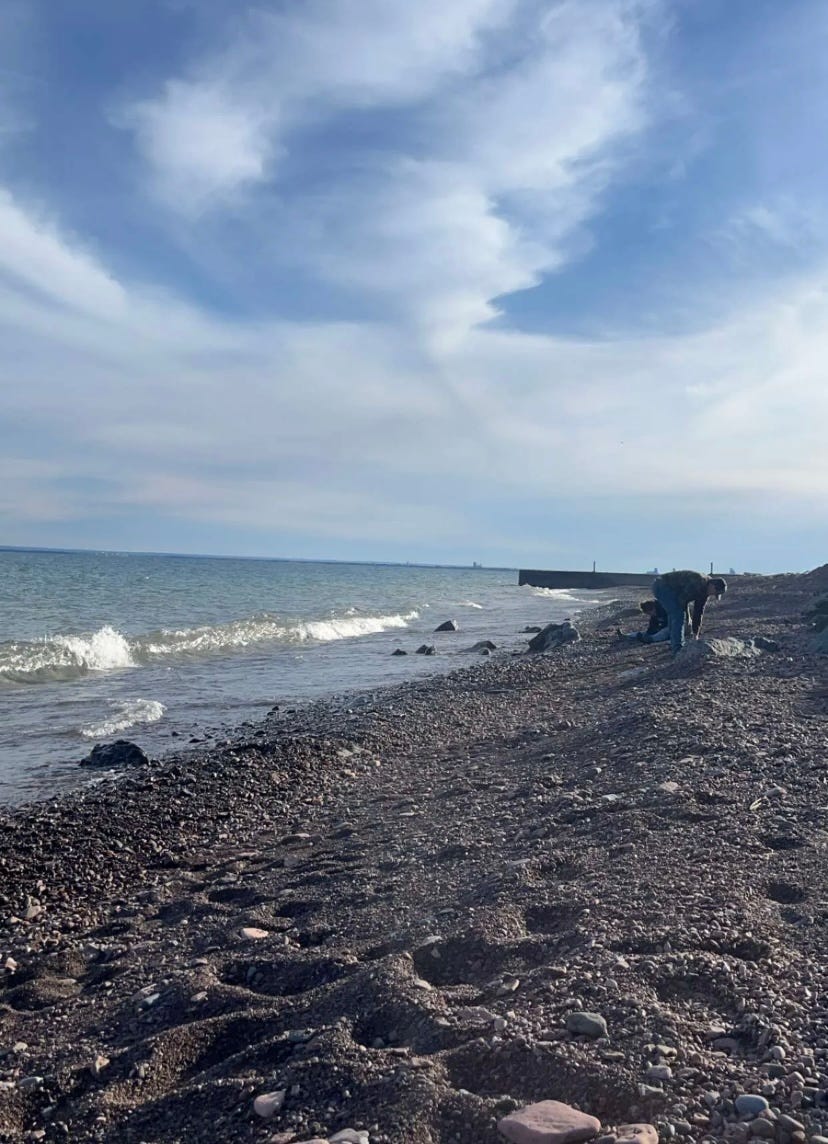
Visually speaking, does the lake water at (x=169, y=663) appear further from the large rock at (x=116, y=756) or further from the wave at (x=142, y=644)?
the large rock at (x=116, y=756)

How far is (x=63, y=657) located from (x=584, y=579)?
73.8m

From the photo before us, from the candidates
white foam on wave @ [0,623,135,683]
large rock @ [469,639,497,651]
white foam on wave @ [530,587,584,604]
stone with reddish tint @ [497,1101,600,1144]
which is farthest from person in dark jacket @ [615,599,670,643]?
white foam on wave @ [530,587,584,604]

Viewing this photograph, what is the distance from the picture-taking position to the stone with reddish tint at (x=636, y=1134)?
2635mm

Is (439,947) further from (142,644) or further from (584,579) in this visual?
(584,579)

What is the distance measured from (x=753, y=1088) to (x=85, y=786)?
8326 millimetres

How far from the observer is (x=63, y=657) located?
19922 mm

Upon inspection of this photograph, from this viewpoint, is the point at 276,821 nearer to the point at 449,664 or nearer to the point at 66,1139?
the point at 66,1139

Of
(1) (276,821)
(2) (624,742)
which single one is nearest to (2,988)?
(1) (276,821)

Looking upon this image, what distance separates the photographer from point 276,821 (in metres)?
8.26

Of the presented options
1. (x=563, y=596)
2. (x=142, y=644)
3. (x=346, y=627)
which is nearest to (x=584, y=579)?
(x=563, y=596)

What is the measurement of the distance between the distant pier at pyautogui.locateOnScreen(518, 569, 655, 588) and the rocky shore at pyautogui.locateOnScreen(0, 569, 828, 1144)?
246ft

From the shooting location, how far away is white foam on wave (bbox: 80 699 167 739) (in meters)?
12.9

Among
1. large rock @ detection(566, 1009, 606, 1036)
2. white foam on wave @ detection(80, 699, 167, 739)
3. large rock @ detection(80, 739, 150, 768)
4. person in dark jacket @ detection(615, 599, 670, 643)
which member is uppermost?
person in dark jacket @ detection(615, 599, 670, 643)

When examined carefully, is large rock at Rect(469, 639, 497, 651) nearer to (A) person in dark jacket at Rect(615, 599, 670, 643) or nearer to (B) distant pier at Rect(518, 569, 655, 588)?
(A) person in dark jacket at Rect(615, 599, 670, 643)
